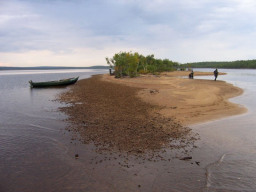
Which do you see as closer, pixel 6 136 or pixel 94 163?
pixel 94 163

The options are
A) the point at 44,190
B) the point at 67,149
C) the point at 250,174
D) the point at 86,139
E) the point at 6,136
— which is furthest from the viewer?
the point at 6,136

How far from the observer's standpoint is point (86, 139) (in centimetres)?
912

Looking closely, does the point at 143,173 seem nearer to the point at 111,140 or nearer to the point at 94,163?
the point at 94,163

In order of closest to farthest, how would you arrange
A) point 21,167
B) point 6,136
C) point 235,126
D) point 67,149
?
1. point 21,167
2. point 67,149
3. point 6,136
4. point 235,126

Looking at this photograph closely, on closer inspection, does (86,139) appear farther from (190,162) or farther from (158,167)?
(190,162)

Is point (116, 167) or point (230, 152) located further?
point (230, 152)

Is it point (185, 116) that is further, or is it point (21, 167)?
point (185, 116)

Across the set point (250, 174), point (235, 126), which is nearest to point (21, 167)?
point (250, 174)

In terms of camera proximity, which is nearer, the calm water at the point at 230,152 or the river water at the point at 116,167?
the river water at the point at 116,167

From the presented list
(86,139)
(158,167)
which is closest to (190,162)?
(158,167)

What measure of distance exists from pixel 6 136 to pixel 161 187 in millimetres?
8546

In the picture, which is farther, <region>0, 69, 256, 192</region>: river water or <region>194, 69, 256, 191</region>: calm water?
<region>194, 69, 256, 191</region>: calm water

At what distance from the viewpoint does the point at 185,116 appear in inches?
508

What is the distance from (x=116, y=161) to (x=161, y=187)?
6.52 feet
